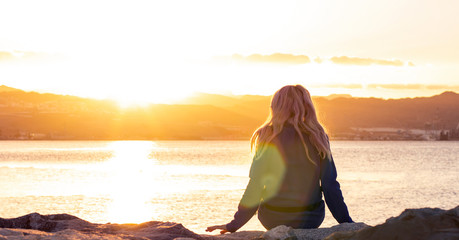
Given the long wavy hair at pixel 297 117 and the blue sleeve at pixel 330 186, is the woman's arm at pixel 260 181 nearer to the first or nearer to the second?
the long wavy hair at pixel 297 117

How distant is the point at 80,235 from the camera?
658 cm

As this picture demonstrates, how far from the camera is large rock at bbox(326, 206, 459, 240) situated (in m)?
4.90

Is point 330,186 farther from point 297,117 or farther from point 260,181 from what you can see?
point 297,117

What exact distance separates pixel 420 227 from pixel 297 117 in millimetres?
2248

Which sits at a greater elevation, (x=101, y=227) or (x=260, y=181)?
(x=260, y=181)

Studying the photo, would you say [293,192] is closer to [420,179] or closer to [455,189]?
[455,189]

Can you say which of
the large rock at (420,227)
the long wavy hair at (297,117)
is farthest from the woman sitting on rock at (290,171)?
the large rock at (420,227)

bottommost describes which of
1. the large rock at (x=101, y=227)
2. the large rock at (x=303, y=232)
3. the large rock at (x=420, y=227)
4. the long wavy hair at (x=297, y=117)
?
the large rock at (x=101, y=227)

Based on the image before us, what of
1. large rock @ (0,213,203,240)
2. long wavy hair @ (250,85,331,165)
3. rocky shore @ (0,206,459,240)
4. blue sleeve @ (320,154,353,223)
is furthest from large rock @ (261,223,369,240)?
large rock @ (0,213,203,240)

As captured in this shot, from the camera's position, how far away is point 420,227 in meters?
4.96


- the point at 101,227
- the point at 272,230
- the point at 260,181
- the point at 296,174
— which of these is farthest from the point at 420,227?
the point at 101,227

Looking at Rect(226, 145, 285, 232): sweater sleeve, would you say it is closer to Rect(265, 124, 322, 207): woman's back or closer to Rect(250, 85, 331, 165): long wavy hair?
Rect(265, 124, 322, 207): woman's back

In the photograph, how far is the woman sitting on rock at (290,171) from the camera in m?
6.96

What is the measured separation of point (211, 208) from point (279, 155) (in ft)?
85.9
